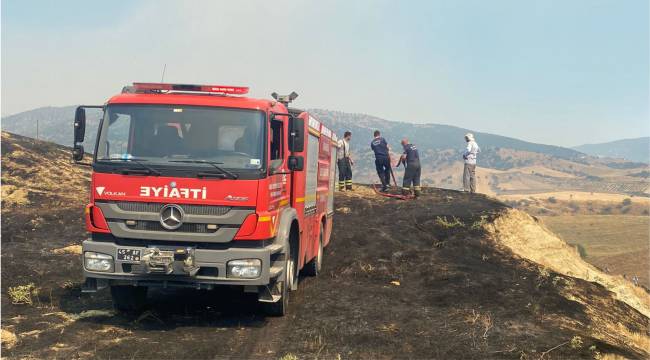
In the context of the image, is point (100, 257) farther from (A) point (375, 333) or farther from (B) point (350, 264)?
(B) point (350, 264)

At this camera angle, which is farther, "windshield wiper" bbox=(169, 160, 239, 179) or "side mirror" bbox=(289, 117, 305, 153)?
"side mirror" bbox=(289, 117, 305, 153)

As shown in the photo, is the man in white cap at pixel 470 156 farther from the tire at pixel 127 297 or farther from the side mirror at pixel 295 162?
the tire at pixel 127 297

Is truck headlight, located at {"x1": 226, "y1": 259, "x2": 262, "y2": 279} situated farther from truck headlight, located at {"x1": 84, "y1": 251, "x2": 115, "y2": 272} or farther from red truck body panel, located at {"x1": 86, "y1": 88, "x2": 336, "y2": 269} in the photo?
truck headlight, located at {"x1": 84, "y1": 251, "x2": 115, "y2": 272}

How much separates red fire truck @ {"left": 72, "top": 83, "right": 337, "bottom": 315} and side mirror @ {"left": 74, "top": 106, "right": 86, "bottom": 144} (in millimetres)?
26

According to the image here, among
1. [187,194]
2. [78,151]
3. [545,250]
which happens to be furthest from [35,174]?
[545,250]

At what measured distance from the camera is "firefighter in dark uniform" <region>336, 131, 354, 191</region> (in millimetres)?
21625

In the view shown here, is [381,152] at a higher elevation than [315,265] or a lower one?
higher

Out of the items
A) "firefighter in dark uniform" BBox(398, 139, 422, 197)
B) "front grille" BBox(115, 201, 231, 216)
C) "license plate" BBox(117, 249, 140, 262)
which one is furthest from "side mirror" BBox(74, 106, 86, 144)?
"firefighter in dark uniform" BBox(398, 139, 422, 197)

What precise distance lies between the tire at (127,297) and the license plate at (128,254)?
1082 mm

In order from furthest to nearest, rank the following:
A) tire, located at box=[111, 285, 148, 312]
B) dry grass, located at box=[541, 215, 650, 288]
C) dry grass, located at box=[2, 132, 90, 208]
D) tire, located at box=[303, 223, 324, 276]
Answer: dry grass, located at box=[541, 215, 650, 288] → dry grass, located at box=[2, 132, 90, 208] → tire, located at box=[303, 223, 324, 276] → tire, located at box=[111, 285, 148, 312]

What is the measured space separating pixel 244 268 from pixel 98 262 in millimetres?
1912

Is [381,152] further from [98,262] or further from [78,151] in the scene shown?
[98,262]

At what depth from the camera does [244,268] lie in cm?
729

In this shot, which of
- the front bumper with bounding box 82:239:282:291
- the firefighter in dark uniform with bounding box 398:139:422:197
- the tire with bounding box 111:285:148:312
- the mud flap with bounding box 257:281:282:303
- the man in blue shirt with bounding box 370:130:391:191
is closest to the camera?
the front bumper with bounding box 82:239:282:291
